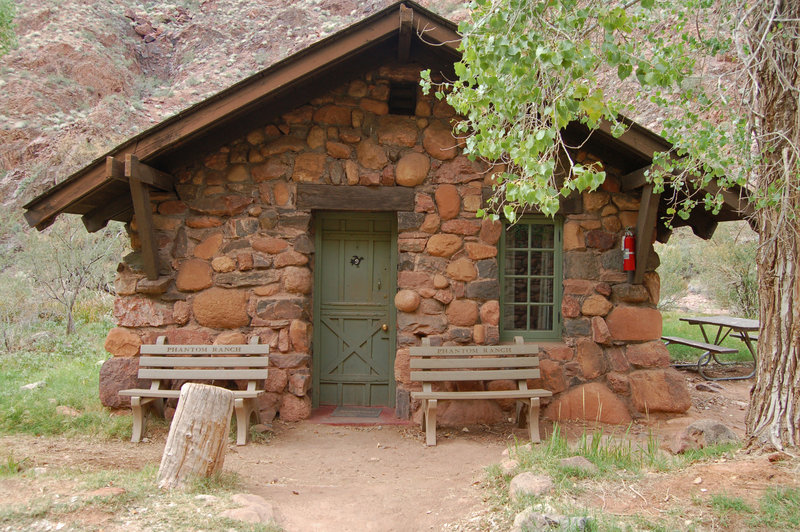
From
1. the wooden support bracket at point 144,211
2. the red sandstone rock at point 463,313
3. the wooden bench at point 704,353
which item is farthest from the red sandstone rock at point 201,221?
the wooden bench at point 704,353

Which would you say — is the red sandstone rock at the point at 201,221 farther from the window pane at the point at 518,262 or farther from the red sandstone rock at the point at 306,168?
the window pane at the point at 518,262

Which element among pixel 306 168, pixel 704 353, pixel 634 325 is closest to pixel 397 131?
pixel 306 168

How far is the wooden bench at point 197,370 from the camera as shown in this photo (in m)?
4.92

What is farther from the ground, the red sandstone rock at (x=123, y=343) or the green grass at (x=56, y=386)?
the red sandstone rock at (x=123, y=343)

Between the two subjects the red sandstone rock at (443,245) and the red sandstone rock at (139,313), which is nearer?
the red sandstone rock at (139,313)

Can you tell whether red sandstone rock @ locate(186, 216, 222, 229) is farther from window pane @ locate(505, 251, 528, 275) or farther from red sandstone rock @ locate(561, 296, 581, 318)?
red sandstone rock @ locate(561, 296, 581, 318)

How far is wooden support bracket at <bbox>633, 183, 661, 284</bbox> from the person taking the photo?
5.26 metres

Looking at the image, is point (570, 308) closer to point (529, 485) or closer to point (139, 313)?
point (529, 485)

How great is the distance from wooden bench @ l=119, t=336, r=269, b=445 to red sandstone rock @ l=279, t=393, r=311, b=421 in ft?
0.93

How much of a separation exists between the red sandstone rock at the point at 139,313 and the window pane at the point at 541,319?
3.71 meters

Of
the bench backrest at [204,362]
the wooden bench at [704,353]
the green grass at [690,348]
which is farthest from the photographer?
the green grass at [690,348]

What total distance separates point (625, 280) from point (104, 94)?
19.5 meters

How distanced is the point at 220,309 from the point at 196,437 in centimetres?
230

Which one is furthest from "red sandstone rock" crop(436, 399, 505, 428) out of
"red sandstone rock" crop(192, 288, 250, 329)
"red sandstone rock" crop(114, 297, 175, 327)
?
"red sandstone rock" crop(114, 297, 175, 327)
